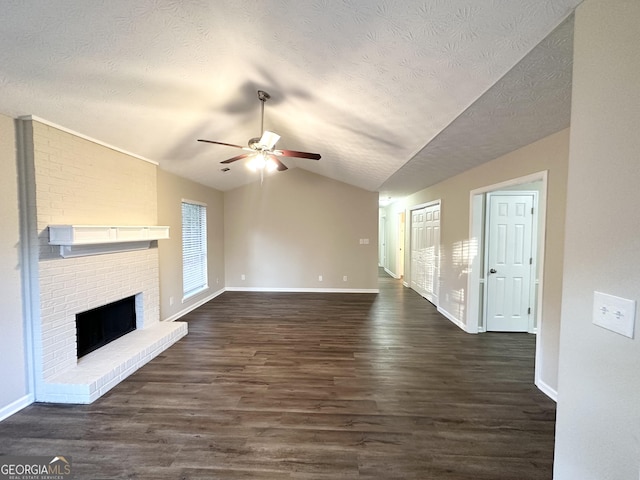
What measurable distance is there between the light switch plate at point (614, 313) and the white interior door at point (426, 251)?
421cm

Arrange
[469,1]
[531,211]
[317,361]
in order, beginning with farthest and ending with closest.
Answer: [531,211]
[317,361]
[469,1]

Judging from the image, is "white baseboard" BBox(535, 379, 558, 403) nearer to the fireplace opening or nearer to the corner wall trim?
the corner wall trim

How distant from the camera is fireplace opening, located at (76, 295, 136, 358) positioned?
9.35 ft

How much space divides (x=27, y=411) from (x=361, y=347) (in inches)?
126

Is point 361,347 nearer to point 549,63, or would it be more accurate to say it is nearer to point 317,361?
point 317,361

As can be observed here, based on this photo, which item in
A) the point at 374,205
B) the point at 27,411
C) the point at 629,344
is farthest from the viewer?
the point at 374,205

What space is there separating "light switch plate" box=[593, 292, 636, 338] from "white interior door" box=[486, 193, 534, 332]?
10.2 ft

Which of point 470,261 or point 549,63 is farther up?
point 549,63

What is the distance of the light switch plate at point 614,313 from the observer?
93 centimetres

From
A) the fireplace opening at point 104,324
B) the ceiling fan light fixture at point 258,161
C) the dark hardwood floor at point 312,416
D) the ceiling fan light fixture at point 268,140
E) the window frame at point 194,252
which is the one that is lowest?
the dark hardwood floor at point 312,416

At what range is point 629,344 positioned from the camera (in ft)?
3.11

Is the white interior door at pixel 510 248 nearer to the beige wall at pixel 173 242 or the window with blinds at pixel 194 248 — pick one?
the beige wall at pixel 173 242

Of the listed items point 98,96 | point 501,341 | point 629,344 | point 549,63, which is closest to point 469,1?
point 549,63

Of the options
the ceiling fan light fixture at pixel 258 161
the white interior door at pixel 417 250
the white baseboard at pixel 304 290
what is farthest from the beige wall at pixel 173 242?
the white interior door at pixel 417 250
